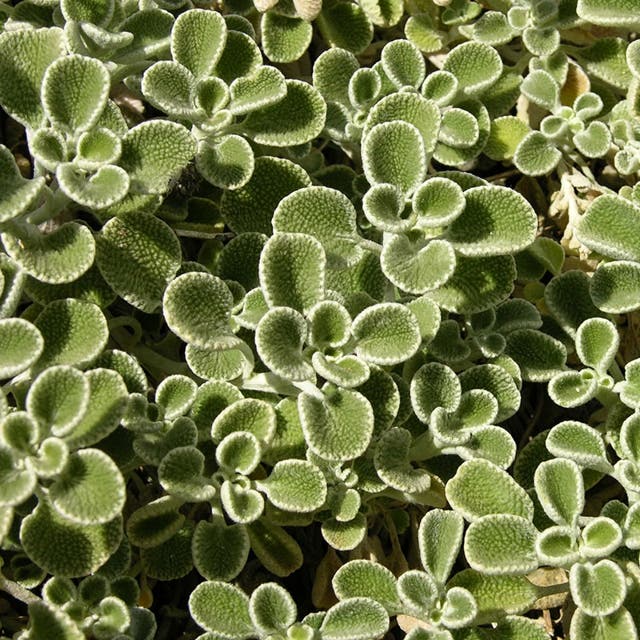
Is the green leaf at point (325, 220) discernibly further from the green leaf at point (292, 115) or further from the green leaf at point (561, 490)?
the green leaf at point (561, 490)

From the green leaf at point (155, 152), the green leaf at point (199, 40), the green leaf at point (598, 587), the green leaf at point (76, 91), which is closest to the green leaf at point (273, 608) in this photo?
the green leaf at point (598, 587)

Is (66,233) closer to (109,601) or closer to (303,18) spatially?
(109,601)

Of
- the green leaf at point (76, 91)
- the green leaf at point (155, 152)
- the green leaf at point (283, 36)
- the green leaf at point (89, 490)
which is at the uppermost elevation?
the green leaf at point (76, 91)

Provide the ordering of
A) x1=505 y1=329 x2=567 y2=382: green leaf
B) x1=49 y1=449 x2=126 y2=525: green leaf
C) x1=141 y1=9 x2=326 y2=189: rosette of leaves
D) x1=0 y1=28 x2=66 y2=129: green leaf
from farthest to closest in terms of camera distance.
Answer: x1=505 y1=329 x2=567 y2=382: green leaf < x1=141 y1=9 x2=326 y2=189: rosette of leaves < x1=0 y1=28 x2=66 y2=129: green leaf < x1=49 y1=449 x2=126 y2=525: green leaf

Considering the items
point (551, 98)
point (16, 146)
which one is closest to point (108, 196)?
point (16, 146)

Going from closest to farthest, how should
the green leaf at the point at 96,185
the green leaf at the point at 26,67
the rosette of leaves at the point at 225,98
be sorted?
the green leaf at the point at 96,185 → the green leaf at the point at 26,67 → the rosette of leaves at the point at 225,98

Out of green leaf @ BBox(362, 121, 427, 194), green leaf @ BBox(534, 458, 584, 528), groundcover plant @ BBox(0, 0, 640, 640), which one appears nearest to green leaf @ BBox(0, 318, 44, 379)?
groundcover plant @ BBox(0, 0, 640, 640)

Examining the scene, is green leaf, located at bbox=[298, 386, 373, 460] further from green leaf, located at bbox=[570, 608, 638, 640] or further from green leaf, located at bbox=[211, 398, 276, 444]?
Result: green leaf, located at bbox=[570, 608, 638, 640]
